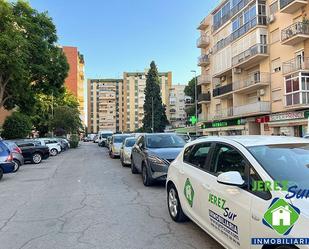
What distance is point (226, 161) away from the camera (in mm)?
4922

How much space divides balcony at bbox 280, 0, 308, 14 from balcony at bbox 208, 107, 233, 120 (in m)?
13.6

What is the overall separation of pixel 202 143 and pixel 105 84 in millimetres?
161030

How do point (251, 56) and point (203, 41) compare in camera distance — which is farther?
point (203, 41)

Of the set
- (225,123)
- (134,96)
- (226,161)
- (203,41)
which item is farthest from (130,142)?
(134,96)

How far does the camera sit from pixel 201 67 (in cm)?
5506

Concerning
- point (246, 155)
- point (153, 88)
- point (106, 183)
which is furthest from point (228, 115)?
point (153, 88)

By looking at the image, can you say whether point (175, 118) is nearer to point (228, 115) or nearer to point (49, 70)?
point (228, 115)

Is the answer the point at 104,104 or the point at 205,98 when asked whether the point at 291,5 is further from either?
the point at 104,104

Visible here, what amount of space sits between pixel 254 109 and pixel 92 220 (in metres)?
31.9

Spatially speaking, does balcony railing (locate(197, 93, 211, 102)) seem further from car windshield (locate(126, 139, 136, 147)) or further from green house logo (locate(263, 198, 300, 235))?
green house logo (locate(263, 198, 300, 235))

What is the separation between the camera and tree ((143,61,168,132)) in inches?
A: 3504

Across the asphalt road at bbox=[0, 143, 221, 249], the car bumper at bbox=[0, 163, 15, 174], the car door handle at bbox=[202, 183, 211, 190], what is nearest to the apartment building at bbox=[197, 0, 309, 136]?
the car bumper at bbox=[0, 163, 15, 174]

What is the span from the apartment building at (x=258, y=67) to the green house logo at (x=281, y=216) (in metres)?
28.1

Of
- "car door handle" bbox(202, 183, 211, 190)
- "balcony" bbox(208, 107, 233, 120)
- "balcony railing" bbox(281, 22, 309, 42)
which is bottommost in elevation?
"car door handle" bbox(202, 183, 211, 190)
